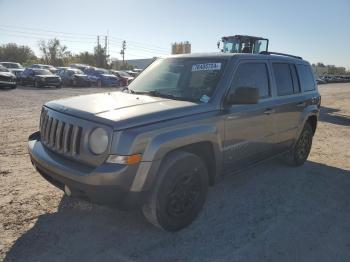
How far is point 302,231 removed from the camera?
386 centimetres

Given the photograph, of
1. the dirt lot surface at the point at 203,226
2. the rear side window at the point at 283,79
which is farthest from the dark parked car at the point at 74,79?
the rear side window at the point at 283,79

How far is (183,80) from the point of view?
4.30 meters

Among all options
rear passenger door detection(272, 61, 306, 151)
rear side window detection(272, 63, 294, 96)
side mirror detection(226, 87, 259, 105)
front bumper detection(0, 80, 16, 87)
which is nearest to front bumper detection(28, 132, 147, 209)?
side mirror detection(226, 87, 259, 105)

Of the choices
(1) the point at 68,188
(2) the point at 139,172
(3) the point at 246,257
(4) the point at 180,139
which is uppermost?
(4) the point at 180,139

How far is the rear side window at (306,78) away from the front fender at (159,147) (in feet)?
10.1

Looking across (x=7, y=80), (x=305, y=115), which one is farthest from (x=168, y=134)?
(x=7, y=80)

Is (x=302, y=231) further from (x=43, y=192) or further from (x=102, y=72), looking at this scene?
(x=102, y=72)

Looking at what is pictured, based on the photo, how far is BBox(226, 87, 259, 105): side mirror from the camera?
12.6ft

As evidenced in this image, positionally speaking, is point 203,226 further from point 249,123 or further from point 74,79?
point 74,79

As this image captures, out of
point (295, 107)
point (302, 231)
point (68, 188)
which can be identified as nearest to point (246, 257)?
point (302, 231)

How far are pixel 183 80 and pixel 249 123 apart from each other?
1.02 metres

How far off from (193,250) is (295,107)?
3.24 m

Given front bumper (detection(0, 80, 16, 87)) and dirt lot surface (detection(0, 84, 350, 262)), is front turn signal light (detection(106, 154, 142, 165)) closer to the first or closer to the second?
dirt lot surface (detection(0, 84, 350, 262))

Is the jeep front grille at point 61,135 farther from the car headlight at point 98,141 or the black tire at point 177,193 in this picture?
the black tire at point 177,193
